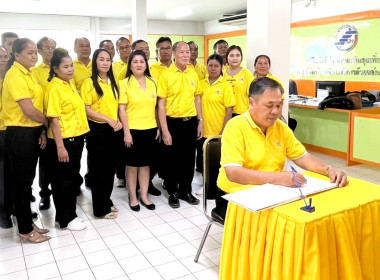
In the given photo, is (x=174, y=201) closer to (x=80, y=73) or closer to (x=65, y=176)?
(x=65, y=176)

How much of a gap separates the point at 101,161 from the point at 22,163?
739mm

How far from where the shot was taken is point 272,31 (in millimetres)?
4090

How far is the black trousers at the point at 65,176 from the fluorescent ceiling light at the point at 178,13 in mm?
7870

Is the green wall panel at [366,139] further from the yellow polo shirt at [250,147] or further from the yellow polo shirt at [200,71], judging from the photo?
the yellow polo shirt at [250,147]

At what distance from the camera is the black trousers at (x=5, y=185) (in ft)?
11.1

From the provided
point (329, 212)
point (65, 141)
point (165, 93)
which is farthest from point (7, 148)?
point (329, 212)

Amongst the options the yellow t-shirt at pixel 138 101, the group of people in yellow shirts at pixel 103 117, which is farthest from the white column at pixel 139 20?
the yellow t-shirt at pixel 138 101

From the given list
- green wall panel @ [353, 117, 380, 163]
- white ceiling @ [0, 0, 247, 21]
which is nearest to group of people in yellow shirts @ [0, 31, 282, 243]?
green wall panel @ [353, 117, 380, 163]

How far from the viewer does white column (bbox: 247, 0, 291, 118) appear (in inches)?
160

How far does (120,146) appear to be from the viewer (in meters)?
3.90

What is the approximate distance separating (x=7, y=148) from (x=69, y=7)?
732 centimetres

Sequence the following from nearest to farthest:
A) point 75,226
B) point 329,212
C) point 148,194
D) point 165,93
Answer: point 329,212 < point 75,226 < point 165,93 < point 148,194

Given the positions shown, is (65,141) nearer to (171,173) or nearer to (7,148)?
(7,148)

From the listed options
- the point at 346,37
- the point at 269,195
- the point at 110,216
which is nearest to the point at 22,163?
the point at 110,216
